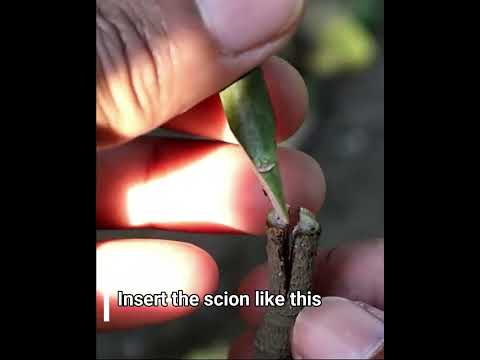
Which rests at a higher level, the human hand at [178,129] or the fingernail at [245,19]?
the fingernail at [245,19]

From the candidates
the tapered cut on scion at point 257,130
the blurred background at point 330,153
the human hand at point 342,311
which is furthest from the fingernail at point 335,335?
the blurred background at point 330,153

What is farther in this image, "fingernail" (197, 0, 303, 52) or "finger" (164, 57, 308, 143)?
"finger" (164, 57, 308, 143)

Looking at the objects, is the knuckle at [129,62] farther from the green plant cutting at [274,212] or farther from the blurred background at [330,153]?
the blurred background at [330,153]

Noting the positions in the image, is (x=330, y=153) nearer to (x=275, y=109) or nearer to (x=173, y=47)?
(x=275, y=109)

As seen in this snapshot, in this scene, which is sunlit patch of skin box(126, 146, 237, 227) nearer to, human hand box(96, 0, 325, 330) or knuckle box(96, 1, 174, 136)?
human hand box(96, 0, 325, 330)

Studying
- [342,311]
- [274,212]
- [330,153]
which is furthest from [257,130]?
[330,153]

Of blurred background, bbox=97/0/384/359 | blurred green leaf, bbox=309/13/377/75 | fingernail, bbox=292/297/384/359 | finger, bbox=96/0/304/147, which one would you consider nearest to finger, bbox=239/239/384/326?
fingernail, bbox=292/297/384/359

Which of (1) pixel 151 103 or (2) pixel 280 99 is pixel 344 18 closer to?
(2) pixel 280 99
